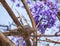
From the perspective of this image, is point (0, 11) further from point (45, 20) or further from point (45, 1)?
point (45, 20)

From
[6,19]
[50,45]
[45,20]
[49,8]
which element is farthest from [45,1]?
[50,45]

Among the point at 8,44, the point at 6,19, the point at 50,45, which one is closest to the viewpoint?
the point at 8,44

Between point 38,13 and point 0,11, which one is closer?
point 38,13

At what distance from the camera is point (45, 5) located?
0.77 metres

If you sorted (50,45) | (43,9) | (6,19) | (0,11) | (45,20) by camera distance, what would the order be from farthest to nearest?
(50,45), (6,19), (0,11), (43,9), (45,20)

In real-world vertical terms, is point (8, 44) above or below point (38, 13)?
above

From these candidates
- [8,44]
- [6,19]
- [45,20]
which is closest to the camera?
[8,44]

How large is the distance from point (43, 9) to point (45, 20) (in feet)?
0.41

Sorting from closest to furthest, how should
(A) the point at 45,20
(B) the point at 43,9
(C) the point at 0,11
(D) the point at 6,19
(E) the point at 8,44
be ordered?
1. (E) the point at 8,44
2. (A) the point at 45,20
3. (B) the point at 43,9
4. (C) the point at 0,11
5. (D) the point at 6,19

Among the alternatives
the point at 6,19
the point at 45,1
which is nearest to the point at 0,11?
the point at 6,19

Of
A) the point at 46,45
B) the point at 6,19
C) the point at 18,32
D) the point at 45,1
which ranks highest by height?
the point at 18,32

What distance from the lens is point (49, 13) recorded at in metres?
0.78

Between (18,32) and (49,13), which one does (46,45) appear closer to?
(49,13)

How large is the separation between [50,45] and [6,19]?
1.38 feet
